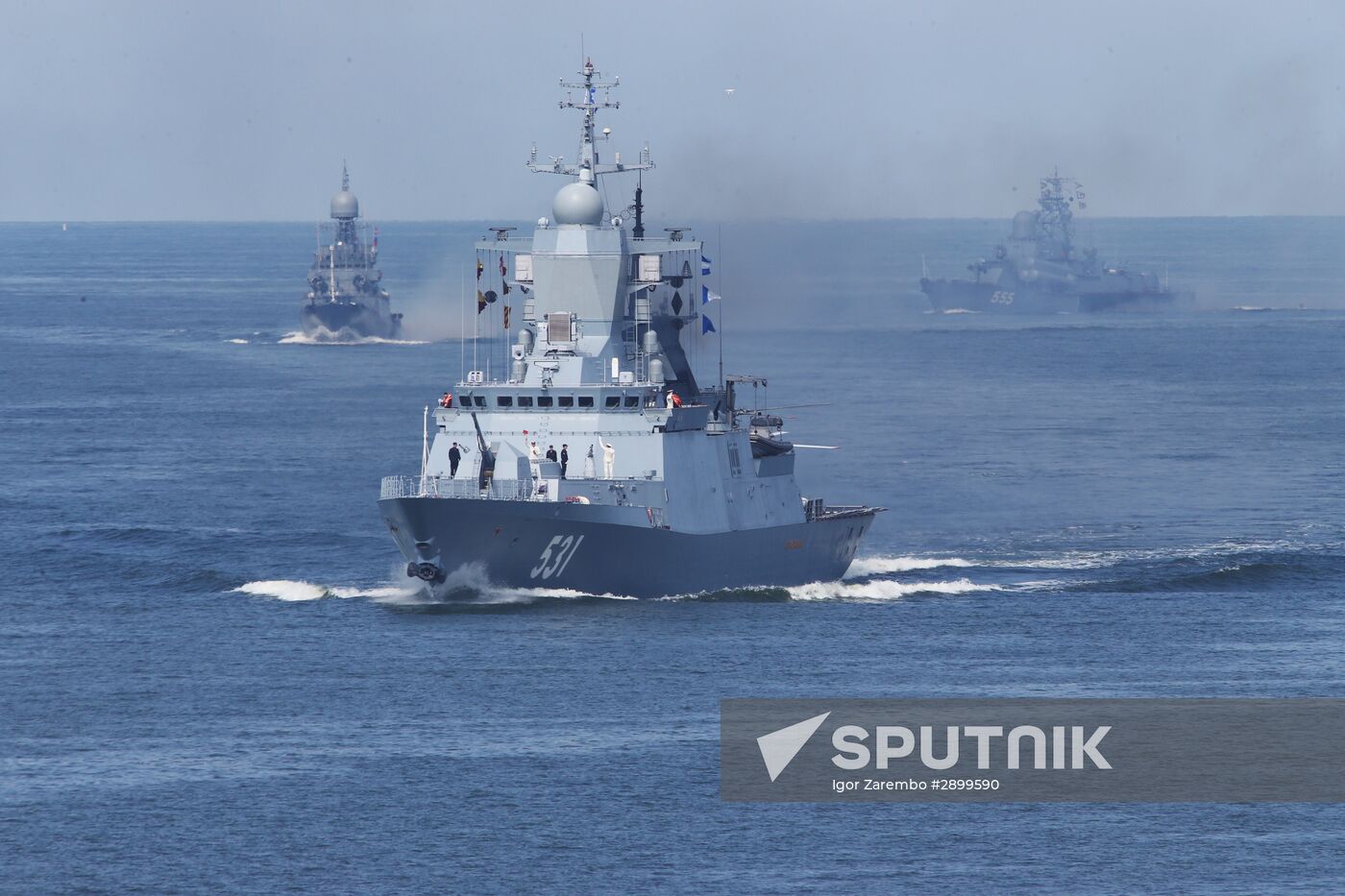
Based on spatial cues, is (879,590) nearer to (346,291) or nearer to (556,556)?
(556,556)

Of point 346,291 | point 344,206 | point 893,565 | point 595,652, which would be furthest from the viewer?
point 344,206

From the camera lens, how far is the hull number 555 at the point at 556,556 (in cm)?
4984

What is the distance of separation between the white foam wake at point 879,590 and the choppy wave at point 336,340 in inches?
3659

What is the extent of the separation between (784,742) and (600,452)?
14012mm

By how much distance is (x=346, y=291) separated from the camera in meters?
155

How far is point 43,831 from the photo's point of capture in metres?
34.0

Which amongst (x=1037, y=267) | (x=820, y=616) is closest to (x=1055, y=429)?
(x=820, y=616)

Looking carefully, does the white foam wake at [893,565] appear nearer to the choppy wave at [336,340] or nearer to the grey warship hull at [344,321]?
the choppy wave at [336,340]

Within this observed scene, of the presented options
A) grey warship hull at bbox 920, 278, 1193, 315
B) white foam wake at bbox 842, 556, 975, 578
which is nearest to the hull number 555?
white foam wake at bbox 842, 556, 975, 578

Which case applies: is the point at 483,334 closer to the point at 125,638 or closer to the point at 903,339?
the point at 903,339

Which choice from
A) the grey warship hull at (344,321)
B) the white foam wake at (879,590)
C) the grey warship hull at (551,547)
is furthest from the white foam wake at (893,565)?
the grey warship hull at (344,321)

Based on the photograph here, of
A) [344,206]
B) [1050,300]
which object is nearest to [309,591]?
[344,206]

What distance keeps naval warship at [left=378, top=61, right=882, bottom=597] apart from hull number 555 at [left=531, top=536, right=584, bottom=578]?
4cm

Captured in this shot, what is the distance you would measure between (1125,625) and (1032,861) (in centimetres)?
1834
